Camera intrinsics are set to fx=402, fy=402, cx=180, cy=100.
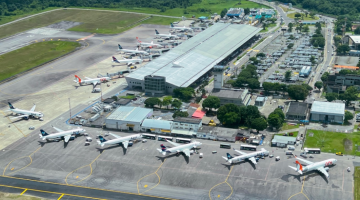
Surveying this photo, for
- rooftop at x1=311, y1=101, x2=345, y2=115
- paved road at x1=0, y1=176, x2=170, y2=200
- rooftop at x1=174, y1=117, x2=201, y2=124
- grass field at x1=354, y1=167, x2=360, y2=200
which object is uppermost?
rooftop at x1=311, y1=101, x2=345, y2=115

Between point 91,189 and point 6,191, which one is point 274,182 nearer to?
point 91,189

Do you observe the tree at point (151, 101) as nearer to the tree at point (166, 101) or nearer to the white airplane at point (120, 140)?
the tree at point (166, 101)

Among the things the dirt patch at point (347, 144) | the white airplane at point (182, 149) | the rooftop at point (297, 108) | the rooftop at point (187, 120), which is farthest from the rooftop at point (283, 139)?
the rooftop at point (187, 120)

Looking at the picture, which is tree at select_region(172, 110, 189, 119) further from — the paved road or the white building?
the paved road

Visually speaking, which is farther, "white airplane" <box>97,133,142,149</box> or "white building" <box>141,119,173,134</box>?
"white building" <box>141,119,173,134</box>

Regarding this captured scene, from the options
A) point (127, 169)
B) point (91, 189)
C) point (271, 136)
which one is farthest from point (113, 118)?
point (271, 136)

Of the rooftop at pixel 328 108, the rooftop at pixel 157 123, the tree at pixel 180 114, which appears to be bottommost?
the rooftop at pixel 157 123

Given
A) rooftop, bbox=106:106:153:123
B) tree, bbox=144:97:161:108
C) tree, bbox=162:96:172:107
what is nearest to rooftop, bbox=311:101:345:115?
tree, bbox=162:96:172:107
